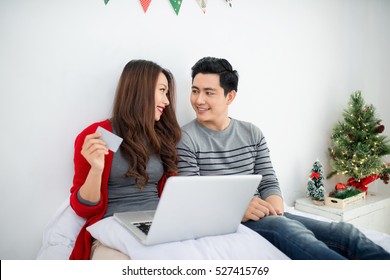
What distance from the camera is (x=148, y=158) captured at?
1.35 metres

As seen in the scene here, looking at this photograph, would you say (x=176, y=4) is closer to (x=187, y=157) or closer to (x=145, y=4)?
(x=145, y=4)

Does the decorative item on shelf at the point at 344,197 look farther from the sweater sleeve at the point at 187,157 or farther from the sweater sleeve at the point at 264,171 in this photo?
the sweater sleeve at the point at 187,157

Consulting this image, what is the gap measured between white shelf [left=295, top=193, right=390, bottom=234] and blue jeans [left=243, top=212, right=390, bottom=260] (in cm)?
73

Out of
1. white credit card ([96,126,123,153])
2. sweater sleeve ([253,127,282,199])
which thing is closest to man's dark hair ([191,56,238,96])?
sweater sleeve ([253,127,282,199])

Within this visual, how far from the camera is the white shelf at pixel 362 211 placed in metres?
1.91

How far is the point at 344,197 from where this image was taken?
1.98 m

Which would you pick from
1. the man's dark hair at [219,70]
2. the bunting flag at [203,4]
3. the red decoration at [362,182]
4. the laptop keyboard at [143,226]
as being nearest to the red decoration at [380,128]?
the red decoration at [362,182]

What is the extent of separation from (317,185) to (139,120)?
4.10ft

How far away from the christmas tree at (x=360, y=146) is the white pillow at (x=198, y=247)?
1282 mm

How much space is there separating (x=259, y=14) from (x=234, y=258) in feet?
4.67

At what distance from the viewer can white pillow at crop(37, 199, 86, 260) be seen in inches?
46.6

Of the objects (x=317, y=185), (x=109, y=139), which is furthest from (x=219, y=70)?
(x=317, y=185)
